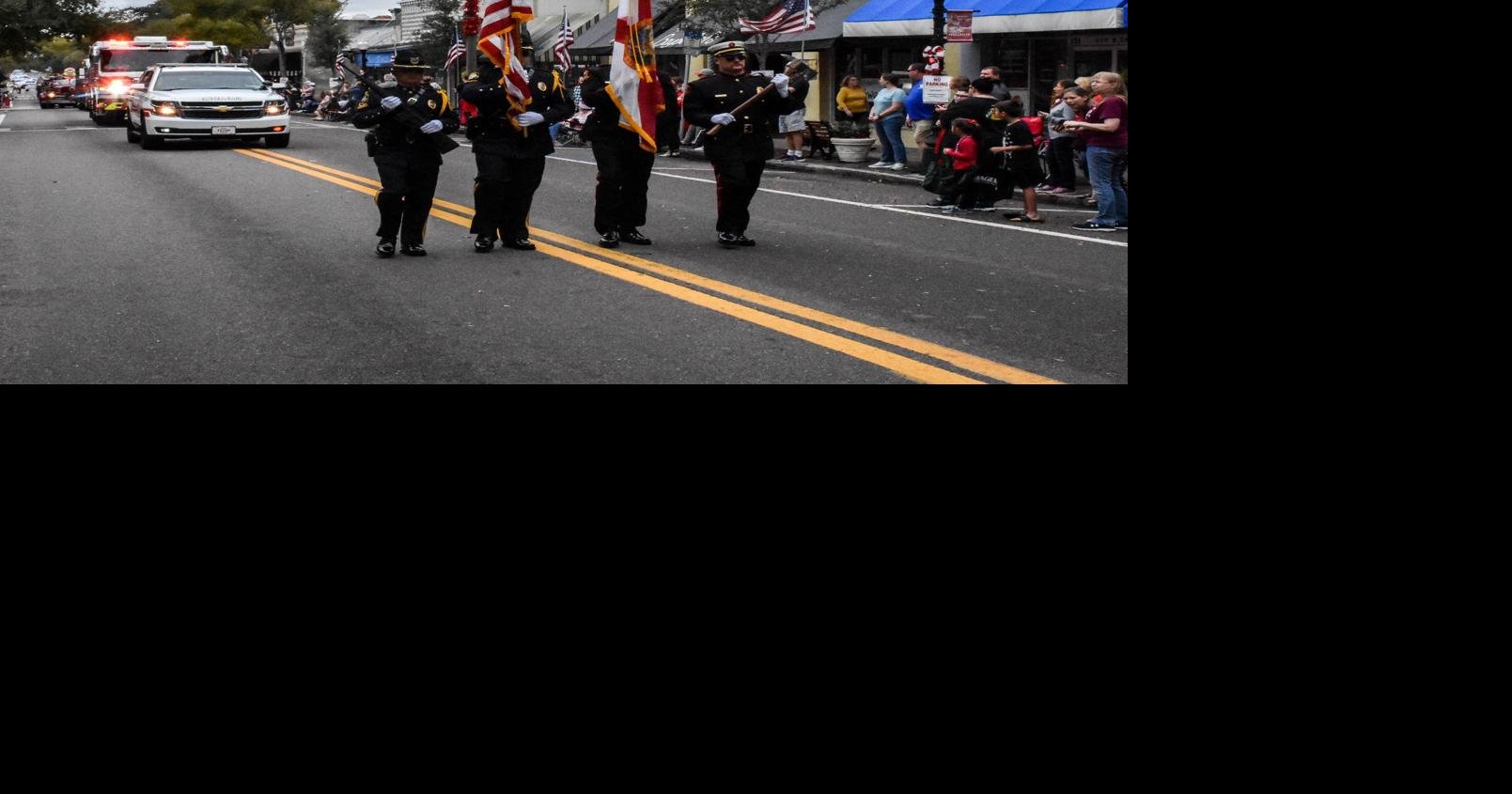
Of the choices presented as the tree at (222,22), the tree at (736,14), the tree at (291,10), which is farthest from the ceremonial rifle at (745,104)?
the tree at (222,22)

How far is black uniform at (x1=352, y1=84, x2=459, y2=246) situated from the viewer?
11.4 m

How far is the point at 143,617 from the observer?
405 centimetres

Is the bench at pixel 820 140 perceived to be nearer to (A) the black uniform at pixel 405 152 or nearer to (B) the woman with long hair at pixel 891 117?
(B) the woman with long hair at pixel 891 117

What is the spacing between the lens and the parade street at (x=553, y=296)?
7.85m

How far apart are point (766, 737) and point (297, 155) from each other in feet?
76.4

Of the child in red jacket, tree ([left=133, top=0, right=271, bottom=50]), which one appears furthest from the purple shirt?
tree ([left=133, top=0, right=271, bottom=50])

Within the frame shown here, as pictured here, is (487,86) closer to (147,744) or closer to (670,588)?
(670,588)

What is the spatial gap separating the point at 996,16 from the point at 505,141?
14.8 m

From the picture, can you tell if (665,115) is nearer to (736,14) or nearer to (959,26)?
(959,26)

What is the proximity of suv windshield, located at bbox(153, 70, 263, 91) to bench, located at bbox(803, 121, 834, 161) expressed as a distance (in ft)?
30.2

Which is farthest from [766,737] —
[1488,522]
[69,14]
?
[69,14]

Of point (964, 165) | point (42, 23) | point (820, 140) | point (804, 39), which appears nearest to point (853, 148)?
point (820, 140)

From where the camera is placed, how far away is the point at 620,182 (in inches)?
489

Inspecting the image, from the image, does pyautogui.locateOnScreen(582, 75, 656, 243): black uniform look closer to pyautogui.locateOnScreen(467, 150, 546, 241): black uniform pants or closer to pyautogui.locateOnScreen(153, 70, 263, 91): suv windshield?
pyautogui.locateOnScreen(467, 150, 546, 241): black uniform pants
